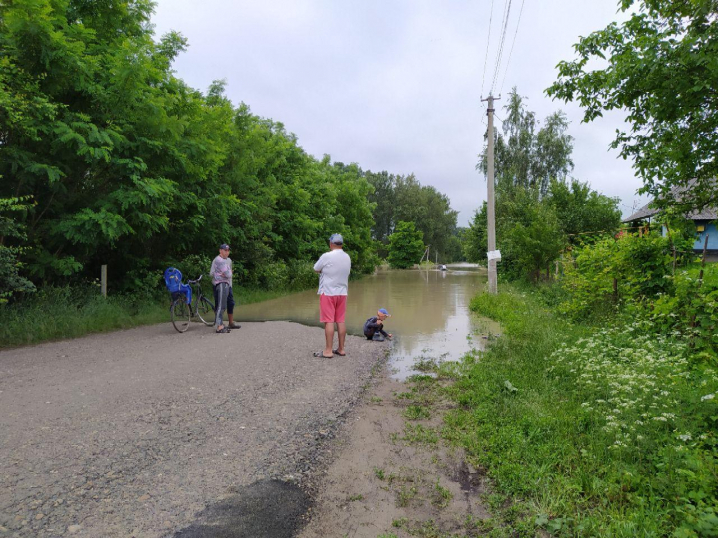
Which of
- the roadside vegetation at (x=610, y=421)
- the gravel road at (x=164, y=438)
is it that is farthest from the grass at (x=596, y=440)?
the gravel road at (x=164, y=438)

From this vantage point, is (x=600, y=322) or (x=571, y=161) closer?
(x=600, y=322)

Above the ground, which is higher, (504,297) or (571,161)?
(571,161)

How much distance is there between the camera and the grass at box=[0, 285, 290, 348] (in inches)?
340

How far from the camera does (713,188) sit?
20.1 feet

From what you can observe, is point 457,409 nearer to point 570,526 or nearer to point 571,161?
point 570,526

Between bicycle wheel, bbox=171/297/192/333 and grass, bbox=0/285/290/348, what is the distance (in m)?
1.58

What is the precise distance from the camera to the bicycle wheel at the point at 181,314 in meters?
10.1

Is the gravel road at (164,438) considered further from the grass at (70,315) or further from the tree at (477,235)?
the tree at (477,235)

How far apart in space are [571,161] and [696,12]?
37.5 metres

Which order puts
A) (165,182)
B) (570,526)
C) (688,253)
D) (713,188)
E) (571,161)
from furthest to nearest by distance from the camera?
(571,161), (165,182), (688,253), (713,188), (570,526)

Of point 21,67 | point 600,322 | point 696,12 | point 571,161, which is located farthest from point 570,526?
point 571,161

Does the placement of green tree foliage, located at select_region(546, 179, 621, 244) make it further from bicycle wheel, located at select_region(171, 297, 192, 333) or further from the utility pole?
bicycle wheel, located at select_region(171, 297, 192, 333)

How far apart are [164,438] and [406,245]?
199 ft

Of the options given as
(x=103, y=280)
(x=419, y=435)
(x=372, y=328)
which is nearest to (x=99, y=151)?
(x=103, y=280)
